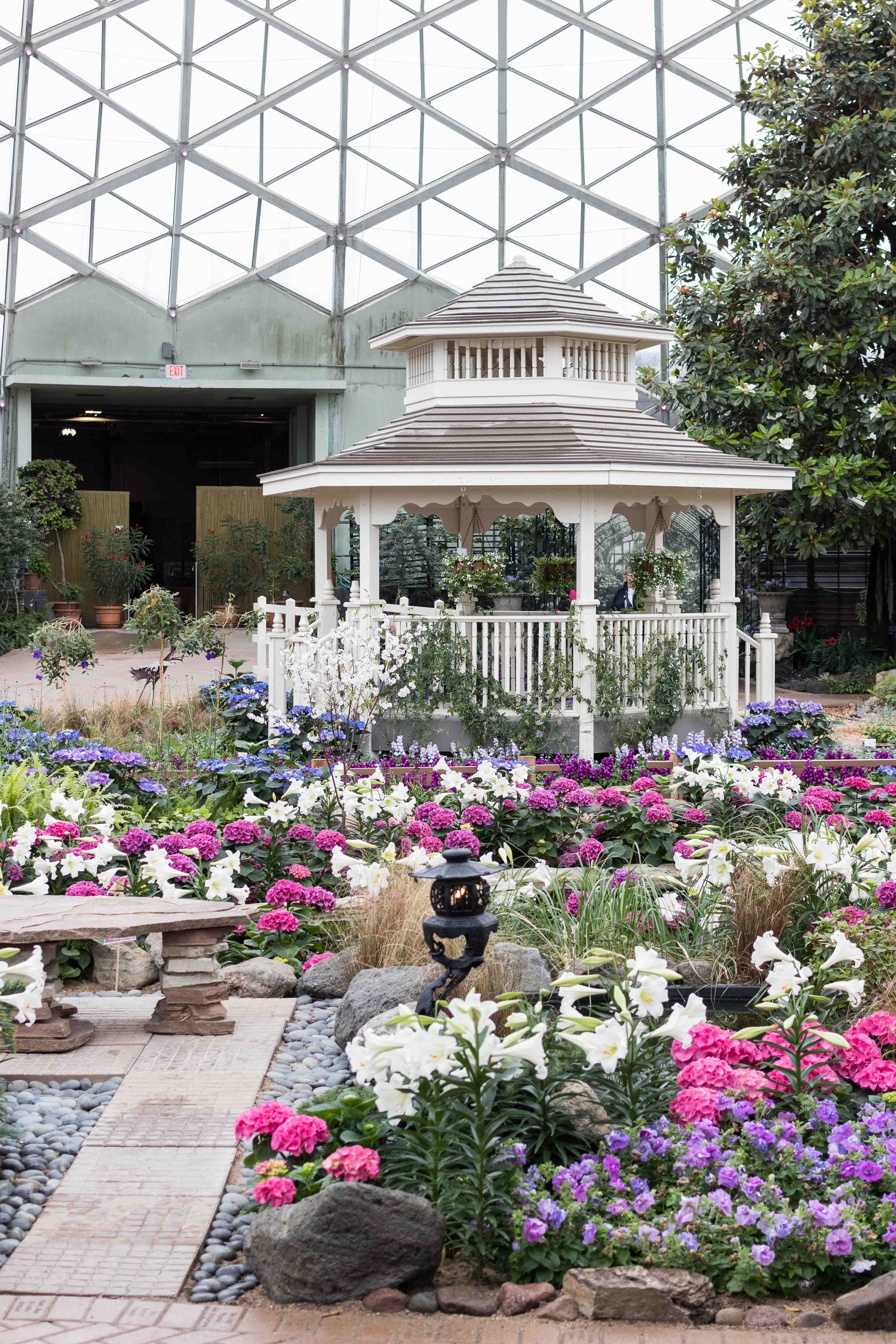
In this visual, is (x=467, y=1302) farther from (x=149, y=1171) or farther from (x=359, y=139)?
(x=359, y=139)

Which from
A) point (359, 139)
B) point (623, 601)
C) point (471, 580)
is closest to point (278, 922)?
point (471, 580)

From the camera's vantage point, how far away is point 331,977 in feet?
20.0

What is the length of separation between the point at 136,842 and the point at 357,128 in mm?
20323

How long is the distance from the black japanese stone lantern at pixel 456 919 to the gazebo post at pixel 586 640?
281 inches

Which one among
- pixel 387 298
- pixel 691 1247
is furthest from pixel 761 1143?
pixel 387 298

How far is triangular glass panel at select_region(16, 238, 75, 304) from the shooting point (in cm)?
2356

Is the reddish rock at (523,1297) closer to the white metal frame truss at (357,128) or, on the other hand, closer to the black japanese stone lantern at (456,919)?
the black japanese stone lantern at (456,919)

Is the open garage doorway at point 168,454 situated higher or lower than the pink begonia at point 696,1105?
higher

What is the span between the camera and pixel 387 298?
80.6 feet

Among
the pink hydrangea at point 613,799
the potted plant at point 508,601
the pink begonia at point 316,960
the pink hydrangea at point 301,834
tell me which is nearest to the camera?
the pink begonia at point 316,960

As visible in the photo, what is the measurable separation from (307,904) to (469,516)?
949 centimetres

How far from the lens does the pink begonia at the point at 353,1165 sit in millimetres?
3740

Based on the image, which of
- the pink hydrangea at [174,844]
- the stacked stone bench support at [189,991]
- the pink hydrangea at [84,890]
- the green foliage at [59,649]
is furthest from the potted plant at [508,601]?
the stacked stone bench support at [189,991]

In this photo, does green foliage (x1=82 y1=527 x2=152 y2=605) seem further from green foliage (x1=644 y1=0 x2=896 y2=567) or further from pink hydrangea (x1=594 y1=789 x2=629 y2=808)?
pink hydrangea (x1=594 y1=789 x2=629 y2=808)
